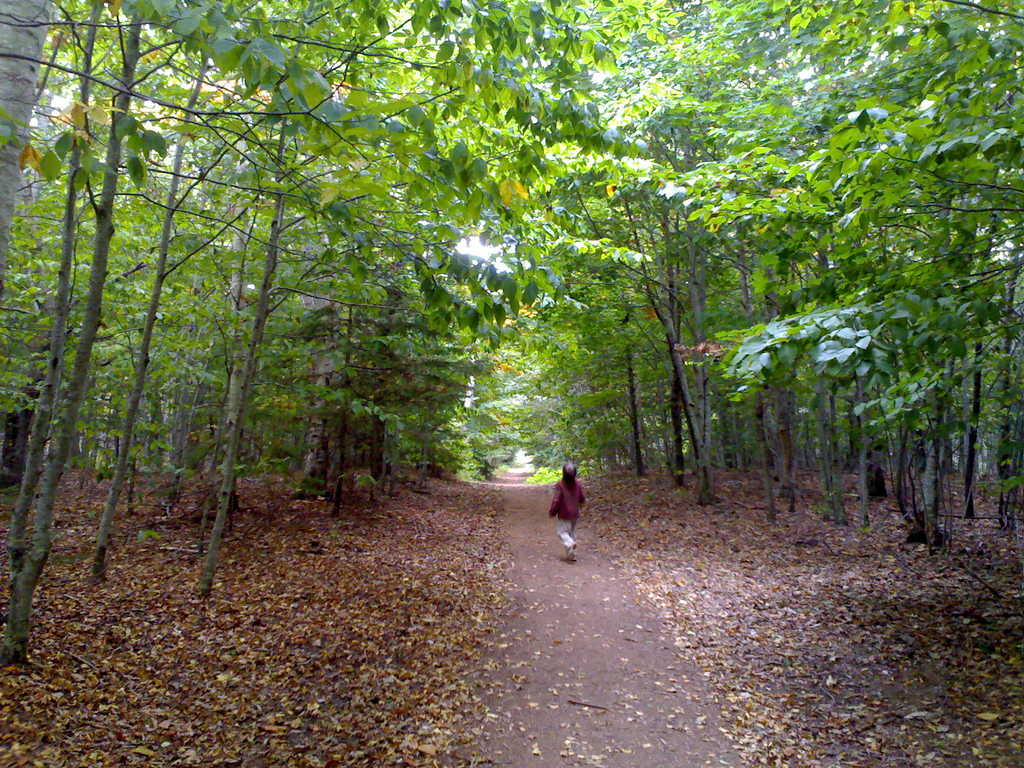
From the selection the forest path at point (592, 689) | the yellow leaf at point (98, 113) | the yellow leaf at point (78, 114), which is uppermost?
the yellow leaf at point (78, 114)

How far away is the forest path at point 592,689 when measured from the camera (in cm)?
421

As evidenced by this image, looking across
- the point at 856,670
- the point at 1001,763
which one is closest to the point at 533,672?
the point at 856,670

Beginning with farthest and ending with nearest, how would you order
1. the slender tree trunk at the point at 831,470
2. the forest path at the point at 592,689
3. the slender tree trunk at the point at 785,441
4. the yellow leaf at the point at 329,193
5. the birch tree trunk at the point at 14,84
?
the slender tree trunk at the point at 785,441 → the slender tree trunk at the point at 831,470 → the forest path at the point at 592,689 → the birch tree trunk at the point at 14,84 → the yellow leaf at the point at 329,193

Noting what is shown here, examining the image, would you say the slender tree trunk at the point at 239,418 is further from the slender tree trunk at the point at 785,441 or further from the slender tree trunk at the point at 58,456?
the slender tree trunk at the point at 785,441

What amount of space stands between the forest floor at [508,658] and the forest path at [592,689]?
26 millimetres

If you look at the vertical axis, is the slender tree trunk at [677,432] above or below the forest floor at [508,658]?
above

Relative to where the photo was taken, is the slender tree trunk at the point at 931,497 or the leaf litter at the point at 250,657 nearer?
the leaf litter at the point at 250,657

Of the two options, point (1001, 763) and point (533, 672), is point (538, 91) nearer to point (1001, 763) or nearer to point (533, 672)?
point (533, 672)

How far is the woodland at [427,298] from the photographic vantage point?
11.1 ft

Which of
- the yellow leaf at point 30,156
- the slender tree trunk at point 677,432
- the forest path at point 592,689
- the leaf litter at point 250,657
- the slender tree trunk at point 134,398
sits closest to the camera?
the yellow leaf at point 30,156

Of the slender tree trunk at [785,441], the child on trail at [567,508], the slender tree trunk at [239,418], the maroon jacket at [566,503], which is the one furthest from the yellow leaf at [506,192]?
the slender tree trunk at [785,441]

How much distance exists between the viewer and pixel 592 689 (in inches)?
202

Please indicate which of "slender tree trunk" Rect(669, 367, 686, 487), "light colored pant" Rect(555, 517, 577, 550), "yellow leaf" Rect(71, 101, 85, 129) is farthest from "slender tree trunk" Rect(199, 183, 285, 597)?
"slender tree trunk" Rect(669, 367, 686, 487)

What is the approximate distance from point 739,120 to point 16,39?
9.20m
